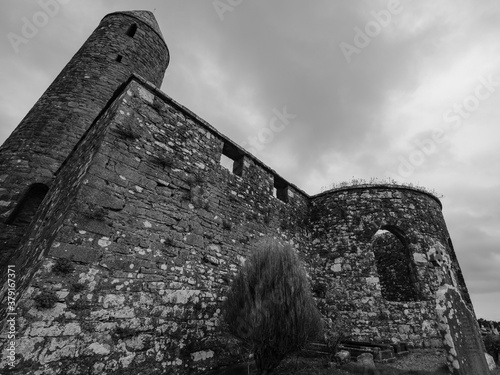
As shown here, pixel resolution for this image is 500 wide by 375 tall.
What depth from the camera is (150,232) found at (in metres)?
4.95

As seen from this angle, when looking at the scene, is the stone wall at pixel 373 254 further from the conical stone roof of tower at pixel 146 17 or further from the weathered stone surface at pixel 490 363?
the conical stone roof of tower at pixel 146 17

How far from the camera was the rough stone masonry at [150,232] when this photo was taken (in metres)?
3.81

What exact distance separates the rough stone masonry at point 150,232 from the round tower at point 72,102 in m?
0.05

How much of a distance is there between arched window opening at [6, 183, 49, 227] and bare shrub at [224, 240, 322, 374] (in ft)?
21.7

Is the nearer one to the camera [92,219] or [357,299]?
[92,219]

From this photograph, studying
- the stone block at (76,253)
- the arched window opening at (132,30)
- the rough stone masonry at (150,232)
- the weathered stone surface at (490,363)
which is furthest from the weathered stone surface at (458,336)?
the arched window opening at (132,30)

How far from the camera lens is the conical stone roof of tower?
11138mm

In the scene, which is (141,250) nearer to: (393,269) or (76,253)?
(76,253)

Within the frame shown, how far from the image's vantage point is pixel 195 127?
22.6 ft

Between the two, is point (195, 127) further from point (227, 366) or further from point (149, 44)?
point (149, 44)

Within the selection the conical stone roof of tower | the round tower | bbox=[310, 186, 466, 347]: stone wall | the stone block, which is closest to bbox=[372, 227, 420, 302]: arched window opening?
bbox=[310, 186, 466, 347]: stone wall

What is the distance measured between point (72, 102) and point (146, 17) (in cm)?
599

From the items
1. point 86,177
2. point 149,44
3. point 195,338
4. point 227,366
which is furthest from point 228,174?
point 149,44

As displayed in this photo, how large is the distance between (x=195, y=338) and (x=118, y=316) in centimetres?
164
